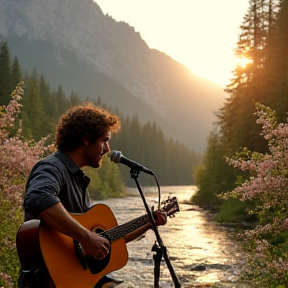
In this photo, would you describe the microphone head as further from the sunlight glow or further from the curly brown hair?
the sunlight glow

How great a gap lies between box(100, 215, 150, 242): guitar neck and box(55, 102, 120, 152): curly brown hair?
2.87ft

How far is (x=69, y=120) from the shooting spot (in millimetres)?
3930

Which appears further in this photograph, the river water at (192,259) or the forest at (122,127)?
the forest at (122,127)

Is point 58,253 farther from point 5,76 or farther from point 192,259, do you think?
point 5,76

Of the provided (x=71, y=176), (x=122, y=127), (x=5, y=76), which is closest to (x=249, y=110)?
(x=71, y=176)

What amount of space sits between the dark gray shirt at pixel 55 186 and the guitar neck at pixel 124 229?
0.35m

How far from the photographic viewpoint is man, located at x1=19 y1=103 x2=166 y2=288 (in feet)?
10.9

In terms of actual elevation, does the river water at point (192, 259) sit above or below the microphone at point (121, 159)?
below

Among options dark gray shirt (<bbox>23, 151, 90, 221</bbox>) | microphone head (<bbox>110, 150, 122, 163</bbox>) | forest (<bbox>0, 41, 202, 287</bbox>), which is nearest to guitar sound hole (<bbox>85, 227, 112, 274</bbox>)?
dark gray shirt (<bbox>23, 151, 90, 221</bbox>)

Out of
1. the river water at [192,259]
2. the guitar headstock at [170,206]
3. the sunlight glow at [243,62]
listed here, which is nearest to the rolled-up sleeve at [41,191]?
the guitar headstock at [170,206]

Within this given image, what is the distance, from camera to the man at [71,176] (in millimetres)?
3326

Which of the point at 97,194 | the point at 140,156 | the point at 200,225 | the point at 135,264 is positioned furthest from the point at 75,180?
the point at 140,156

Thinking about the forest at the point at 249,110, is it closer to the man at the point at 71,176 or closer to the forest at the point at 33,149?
the forest at the point at 33,149

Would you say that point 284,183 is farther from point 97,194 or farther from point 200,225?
point 97,194
